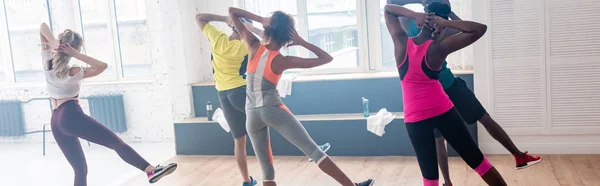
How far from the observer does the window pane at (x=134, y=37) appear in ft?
23.4

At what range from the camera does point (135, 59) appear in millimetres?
7301

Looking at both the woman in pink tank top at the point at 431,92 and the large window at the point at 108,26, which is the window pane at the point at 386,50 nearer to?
the large window at the point at 108,26

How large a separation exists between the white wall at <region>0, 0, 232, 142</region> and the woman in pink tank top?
3.60 meters

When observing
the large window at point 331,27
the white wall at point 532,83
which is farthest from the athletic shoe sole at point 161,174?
the white wall at point 532,83

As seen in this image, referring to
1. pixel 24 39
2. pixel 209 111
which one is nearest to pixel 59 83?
pixel 209 111

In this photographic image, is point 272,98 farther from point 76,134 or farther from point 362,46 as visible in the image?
point 362,46

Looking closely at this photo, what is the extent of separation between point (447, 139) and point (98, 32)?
5470 millimetres

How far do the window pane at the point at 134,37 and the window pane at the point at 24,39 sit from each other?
1193mm

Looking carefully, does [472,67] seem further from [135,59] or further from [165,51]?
[135,59]

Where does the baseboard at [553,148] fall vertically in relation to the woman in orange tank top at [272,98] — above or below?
below

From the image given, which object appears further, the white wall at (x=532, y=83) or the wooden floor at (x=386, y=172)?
the white wall at (x=532, y=83)

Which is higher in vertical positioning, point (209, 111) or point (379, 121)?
point (209, 111)

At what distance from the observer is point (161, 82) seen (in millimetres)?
6973

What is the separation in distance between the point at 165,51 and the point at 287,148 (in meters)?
1.70
